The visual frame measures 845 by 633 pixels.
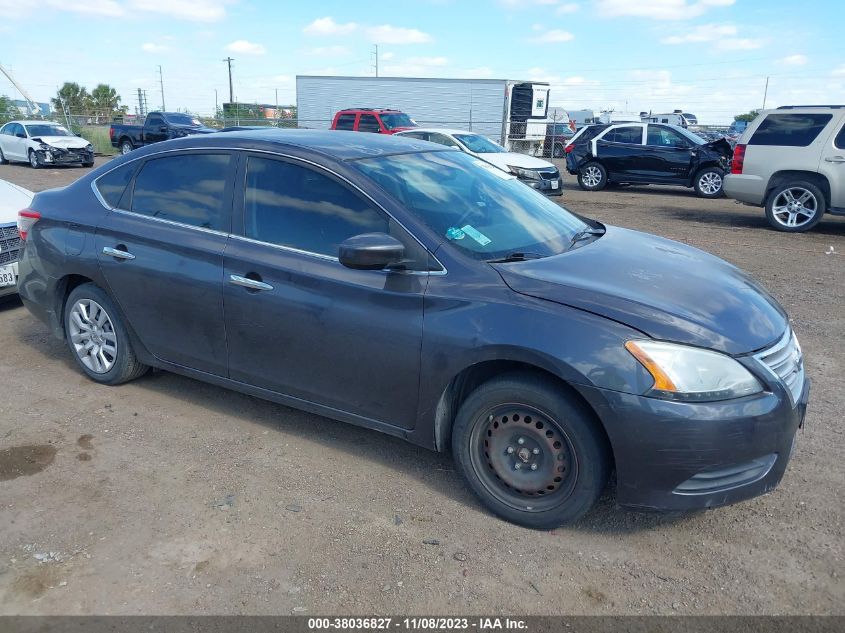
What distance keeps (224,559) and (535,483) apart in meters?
1.42

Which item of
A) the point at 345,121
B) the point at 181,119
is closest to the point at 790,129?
the point at 345,121

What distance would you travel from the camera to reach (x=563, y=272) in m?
3.29

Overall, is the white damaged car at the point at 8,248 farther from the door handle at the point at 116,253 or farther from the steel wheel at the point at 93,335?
the door handle at the point at 116,253

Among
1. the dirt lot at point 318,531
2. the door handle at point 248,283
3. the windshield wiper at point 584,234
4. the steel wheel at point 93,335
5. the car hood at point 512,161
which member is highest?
the windshield wiper at point 584,234

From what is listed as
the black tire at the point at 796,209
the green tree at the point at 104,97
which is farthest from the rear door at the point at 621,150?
the green tree at the point at 104,97

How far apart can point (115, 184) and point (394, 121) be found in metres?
17.6

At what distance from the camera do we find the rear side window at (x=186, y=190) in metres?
4.04

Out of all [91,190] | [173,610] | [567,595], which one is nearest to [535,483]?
[567,595]

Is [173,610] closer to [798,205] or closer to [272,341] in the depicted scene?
[272,341]

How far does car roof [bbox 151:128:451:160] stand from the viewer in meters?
3.89

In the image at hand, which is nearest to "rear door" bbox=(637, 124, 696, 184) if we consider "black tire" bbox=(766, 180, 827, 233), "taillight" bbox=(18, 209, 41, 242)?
"black tire" bbox=(766, 180, 827, 233)

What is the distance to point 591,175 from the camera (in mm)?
18250

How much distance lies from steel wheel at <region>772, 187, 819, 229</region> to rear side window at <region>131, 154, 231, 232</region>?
10186mm

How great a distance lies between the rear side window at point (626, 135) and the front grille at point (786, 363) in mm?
15239
